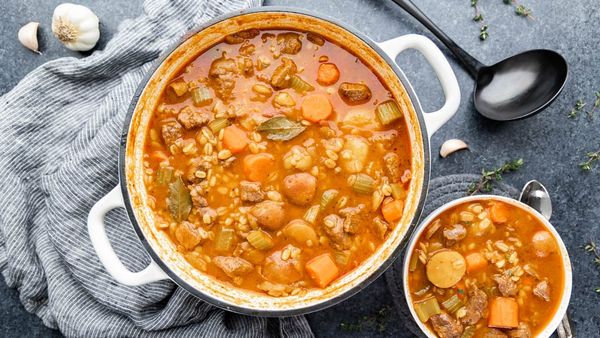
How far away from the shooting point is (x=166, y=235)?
364 cm

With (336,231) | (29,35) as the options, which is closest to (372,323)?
(336,231)

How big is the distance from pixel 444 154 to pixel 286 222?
1.23 metres

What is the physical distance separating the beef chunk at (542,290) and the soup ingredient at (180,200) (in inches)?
83.2

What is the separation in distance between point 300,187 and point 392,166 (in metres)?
0.53

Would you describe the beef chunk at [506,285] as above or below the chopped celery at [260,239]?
below

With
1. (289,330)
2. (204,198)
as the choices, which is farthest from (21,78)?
(289,330)

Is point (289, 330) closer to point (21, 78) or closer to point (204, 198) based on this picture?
point (204, 198)

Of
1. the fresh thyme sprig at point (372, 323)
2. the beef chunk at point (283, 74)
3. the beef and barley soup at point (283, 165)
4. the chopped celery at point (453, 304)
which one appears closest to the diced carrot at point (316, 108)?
the beef and barley soup at point (283, 165)

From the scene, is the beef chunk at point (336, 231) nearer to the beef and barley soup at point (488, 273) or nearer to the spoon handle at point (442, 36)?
the beef and barley soup at point (488, 273)

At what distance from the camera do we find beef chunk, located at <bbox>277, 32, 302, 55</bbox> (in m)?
3.58

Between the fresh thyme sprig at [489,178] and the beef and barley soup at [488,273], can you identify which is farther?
the fresh thyme sprig at [489,178]

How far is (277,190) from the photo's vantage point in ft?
11.7

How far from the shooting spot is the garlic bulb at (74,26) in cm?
404

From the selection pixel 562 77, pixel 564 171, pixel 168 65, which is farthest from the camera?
pixel 564 171
